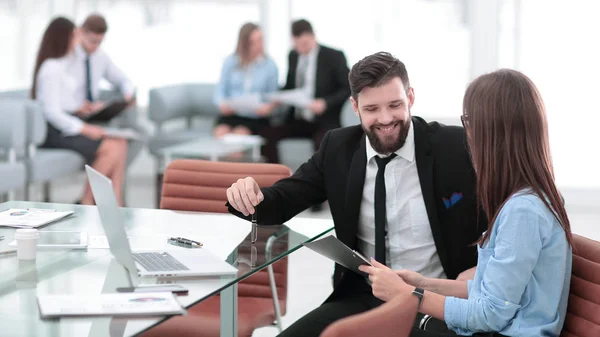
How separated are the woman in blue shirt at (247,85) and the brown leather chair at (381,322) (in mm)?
5273

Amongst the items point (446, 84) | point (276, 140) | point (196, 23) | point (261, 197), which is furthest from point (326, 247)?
point (196, 23)

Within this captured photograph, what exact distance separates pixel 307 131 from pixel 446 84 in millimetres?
1376

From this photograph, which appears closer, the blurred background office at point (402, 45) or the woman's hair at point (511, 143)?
the woman's hair at point (511, 143)

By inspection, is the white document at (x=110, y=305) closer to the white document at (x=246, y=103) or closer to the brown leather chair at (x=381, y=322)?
the brown leather chair at (x=381, y=322)

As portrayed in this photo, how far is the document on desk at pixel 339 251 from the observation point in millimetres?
2406

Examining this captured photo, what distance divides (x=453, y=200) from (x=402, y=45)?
494cm

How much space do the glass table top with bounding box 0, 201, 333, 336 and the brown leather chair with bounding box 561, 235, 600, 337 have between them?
32.0 inches

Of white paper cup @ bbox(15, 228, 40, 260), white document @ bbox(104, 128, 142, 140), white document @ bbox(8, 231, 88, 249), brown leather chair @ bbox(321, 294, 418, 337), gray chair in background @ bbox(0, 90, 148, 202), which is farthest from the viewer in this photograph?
white document @ bbox(104, 128, 142, 140)

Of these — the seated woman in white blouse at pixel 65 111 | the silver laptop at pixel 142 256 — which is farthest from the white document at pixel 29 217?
the seated woman in white blouse at pixel 65 111

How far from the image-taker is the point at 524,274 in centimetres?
212

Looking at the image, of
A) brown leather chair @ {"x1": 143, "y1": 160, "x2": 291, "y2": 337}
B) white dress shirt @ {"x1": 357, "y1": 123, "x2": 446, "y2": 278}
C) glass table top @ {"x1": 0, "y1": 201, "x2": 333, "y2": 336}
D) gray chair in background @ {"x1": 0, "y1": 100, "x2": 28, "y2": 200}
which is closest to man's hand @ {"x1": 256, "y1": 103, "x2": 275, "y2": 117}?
gray chair in background @ {"x1": 0, "y1": 100, "x2": 28, "y2": 200}

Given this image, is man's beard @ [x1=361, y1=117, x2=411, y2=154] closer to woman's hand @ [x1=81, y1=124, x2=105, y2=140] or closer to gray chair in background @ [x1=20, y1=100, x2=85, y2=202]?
gray chair in background @ [x1=20, y1=100, x2=85, y2=202]

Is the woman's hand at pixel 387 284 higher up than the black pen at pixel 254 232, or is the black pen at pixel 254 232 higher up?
the black pen at pixel 254 232

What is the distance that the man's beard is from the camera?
9.40ft
